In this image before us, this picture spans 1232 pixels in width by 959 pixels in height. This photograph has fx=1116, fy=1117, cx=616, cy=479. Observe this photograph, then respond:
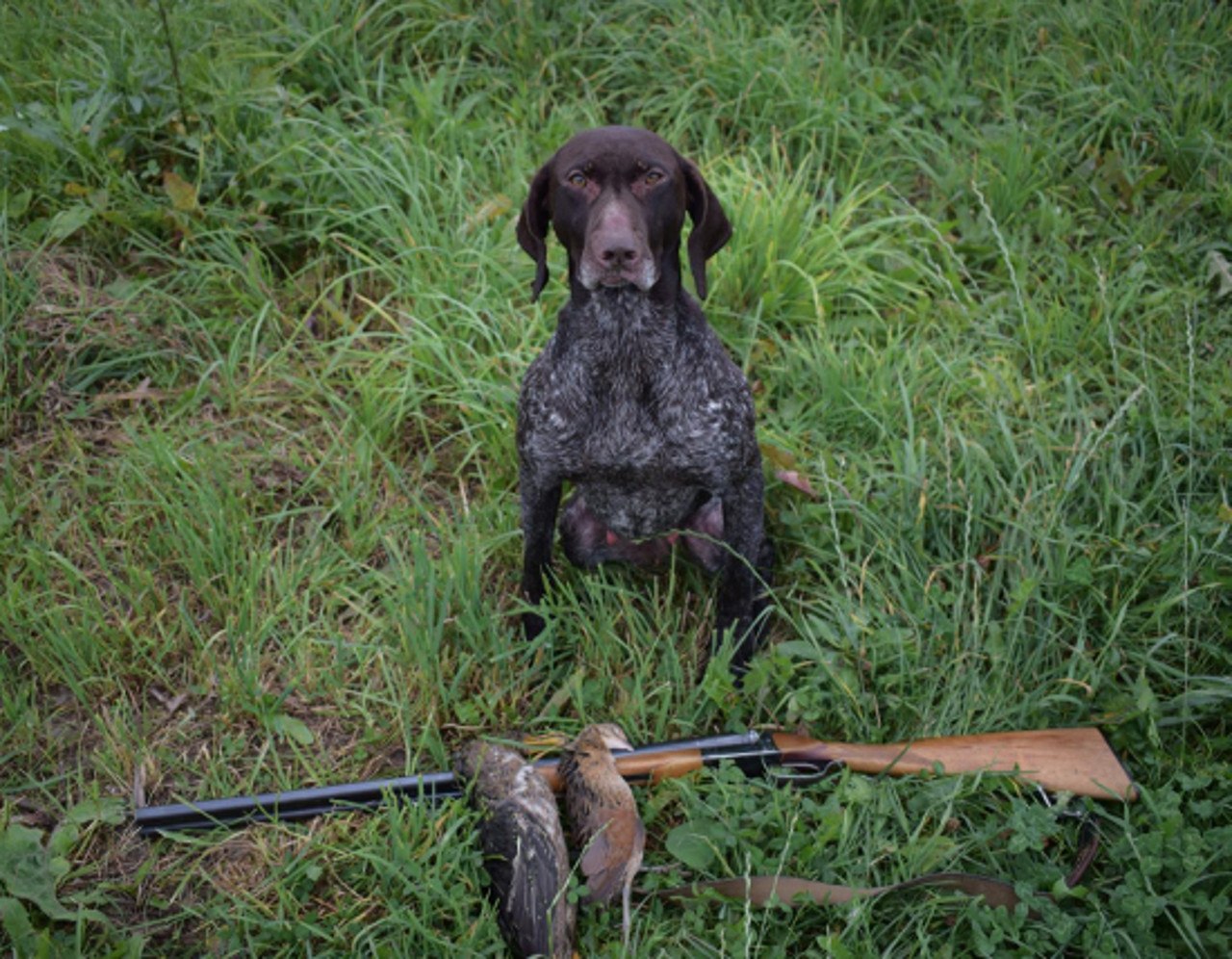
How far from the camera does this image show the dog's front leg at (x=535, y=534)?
3.34 m

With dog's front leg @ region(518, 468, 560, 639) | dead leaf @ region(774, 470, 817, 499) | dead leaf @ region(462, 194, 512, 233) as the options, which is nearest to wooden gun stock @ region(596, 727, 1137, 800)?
dog's front leg @ region(518, 468, 560, 639)

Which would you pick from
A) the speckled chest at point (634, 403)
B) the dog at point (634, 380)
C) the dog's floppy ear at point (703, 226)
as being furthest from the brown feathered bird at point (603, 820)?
the dog's floppy ear at point (703, 226)

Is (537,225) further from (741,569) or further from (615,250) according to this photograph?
(741,569)

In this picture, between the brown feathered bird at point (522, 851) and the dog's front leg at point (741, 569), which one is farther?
the dog's front leg at point (741, 569)

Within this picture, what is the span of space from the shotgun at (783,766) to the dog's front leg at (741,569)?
41 cm

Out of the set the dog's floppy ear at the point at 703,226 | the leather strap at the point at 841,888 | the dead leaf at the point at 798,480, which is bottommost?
the leather strap at the point at 841,888

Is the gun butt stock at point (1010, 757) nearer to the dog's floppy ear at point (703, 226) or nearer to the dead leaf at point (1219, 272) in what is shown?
the dog's floppy ear at point (703, 226)

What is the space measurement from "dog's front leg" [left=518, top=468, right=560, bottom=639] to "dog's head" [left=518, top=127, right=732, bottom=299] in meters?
0.67

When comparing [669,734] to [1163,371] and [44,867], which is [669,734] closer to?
[44,867]

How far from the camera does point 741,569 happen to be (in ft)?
11.1

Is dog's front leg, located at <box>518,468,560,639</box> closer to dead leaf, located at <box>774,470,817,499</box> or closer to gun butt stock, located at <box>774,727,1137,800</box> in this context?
dead leaf, located at <box>774,470,817,499</box>

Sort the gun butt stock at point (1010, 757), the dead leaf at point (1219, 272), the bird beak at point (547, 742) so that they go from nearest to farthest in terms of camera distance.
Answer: the gun butt stock at point (1010, 757) → the bird beak at point (547, 742) → the dead leaf at point (1219, 272)

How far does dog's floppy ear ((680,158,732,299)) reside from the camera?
310cm

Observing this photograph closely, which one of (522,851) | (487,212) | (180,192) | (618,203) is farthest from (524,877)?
(180,192)
